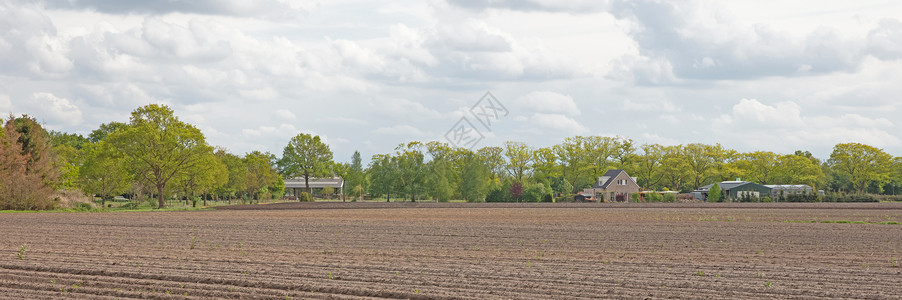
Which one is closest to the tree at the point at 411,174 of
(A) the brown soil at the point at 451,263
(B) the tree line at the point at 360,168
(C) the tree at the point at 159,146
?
(B) the tree line at the point at 360,168

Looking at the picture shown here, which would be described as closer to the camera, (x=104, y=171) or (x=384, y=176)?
(x=104, y=171)

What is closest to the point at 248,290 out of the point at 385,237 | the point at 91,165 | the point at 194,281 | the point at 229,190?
the point at 194,281

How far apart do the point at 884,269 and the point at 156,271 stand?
1848 centimetres

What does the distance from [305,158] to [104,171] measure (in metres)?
45.8

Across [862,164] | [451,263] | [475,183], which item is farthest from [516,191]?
[451,263]

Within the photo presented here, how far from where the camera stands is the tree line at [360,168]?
2463 inches

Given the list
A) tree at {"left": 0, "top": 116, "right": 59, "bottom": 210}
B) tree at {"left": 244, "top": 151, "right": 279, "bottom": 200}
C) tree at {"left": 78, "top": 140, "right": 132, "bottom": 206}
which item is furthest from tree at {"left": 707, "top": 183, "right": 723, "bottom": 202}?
tree at {"left": 0, "top": 116, "right": 59, "bottom": 210}

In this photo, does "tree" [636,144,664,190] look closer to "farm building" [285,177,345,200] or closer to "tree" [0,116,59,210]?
"farm building" [285,177,345,200]

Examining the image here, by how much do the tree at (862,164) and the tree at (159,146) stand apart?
9628 centimetres

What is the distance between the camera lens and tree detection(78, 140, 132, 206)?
68.6 metres

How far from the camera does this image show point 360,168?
478 ft

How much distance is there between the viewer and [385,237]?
1211 inches

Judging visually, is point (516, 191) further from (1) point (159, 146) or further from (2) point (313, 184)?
(2) point (313, 184)

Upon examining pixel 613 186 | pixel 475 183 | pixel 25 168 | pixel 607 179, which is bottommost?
pixel 613 186
